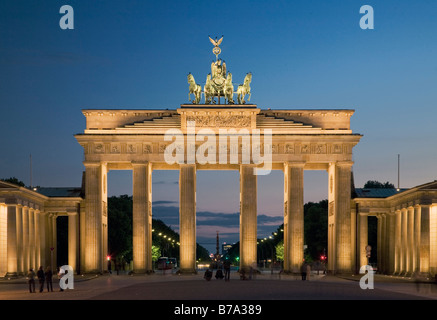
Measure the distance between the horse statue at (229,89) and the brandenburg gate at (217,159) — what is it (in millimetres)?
326

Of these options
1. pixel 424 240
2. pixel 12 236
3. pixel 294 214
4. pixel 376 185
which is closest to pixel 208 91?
pixel 294 214

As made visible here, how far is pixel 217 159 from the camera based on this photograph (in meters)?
89.3

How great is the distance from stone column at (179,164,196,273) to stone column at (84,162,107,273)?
368 inches

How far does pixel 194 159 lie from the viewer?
89.2 meters

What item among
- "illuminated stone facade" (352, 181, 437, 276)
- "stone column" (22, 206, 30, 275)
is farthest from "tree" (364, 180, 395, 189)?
"stone column" (22, 206, 30, 275)

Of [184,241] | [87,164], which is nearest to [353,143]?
[184,241]

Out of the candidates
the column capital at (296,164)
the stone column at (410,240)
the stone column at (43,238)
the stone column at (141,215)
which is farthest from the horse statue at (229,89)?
the stone column at (43,238)

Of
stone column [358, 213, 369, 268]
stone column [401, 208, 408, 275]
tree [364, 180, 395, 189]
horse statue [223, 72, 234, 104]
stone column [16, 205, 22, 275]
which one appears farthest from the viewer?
tree [364, 180, 395, 189]

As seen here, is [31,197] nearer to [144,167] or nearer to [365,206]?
[144,167]

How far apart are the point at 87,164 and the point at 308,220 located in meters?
66.2

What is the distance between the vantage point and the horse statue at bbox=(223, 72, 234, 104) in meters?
90.5

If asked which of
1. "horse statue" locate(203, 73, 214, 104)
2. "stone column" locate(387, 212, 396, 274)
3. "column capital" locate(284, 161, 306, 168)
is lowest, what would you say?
"stone column" locate(387, 212, 396, 274)

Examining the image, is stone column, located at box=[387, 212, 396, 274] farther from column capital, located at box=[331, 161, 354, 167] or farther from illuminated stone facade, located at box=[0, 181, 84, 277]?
illuminated stone facade, located at box=[0, 181, 84, 277]

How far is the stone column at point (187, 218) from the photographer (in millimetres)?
88500
